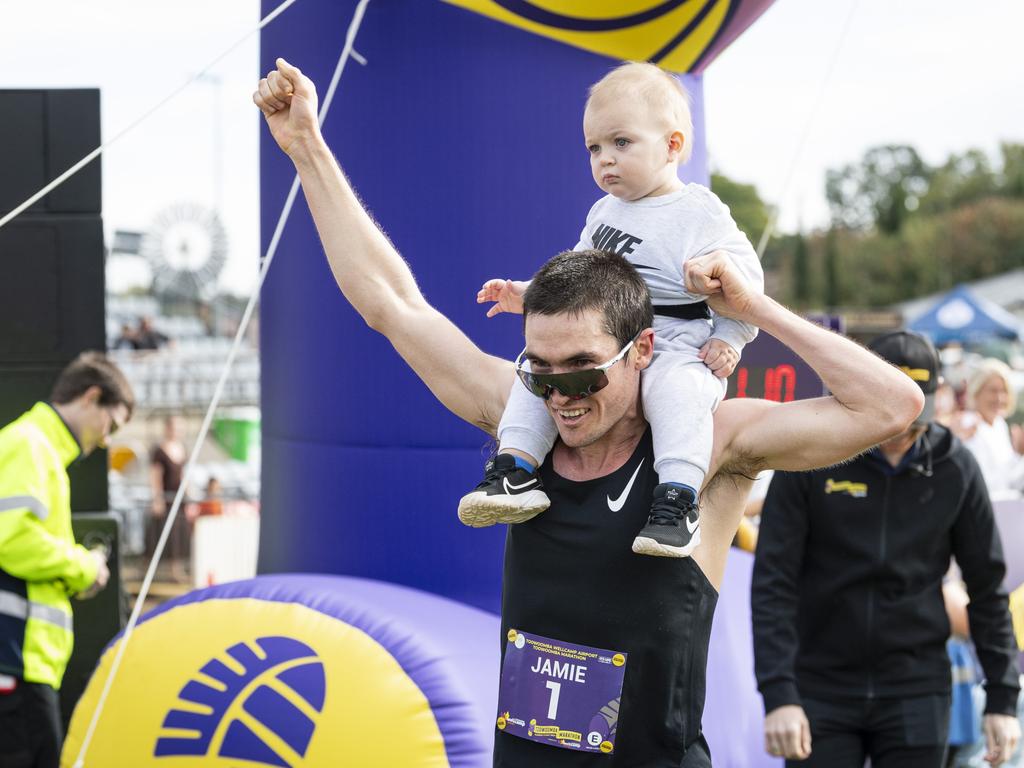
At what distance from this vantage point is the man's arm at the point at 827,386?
6.72 feet

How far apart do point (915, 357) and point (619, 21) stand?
4.22ft

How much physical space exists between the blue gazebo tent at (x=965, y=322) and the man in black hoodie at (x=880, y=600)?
19.5 metres

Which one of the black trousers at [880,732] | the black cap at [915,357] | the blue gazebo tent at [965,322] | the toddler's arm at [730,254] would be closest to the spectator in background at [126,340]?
the blue gazebo tent at [965,322]

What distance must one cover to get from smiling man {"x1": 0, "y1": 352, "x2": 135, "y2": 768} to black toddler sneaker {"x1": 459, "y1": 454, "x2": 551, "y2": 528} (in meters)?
2.22

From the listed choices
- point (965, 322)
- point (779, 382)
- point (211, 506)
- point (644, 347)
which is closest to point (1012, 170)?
point (965, 322)

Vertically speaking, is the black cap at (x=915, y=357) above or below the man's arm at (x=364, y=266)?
below

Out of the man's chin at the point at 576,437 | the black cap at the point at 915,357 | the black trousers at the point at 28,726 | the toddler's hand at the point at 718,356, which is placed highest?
the toddler's hand at the point at 718,356

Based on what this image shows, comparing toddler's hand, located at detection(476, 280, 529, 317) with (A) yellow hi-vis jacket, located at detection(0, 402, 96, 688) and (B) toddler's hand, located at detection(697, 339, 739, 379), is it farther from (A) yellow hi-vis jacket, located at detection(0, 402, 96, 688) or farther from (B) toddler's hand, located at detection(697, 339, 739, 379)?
(A) yellow hi-vis jacket, located at detection(0, 402, 96, 688)

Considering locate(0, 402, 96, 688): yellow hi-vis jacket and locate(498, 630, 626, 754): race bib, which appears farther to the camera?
locate(0, 402, 96, 688): yellow hi-vis jacket

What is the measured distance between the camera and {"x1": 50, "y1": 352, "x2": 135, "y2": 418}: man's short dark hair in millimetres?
4234

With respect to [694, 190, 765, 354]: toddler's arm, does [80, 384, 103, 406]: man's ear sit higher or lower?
lower

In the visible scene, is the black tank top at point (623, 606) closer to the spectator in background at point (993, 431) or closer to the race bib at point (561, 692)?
the race bib at point (561, 692)

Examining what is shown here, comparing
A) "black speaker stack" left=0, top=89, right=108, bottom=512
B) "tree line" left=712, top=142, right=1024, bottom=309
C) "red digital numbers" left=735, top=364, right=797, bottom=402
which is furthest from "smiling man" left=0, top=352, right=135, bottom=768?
"tree line" left=712, top=142, right=1024, bottom=309

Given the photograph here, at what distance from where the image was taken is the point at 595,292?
204 centimetres
